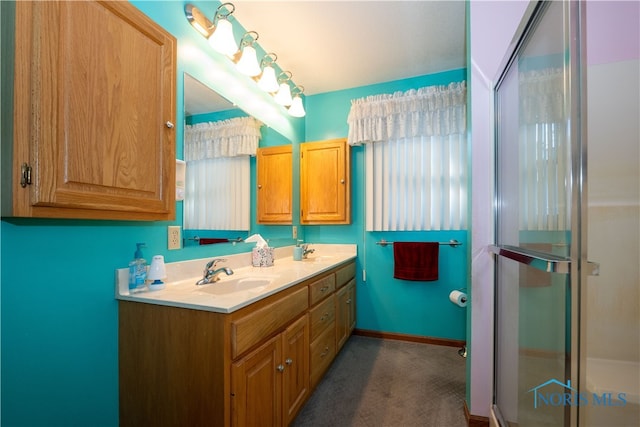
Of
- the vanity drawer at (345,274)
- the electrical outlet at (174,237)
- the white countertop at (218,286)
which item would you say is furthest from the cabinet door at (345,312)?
the electrical outlet at (174,237)

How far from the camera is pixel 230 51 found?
1534 millimetres

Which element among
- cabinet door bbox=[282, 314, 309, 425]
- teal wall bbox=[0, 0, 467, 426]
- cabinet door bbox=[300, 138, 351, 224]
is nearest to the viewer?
teal wall bbox=[0, 0, 467, 426]

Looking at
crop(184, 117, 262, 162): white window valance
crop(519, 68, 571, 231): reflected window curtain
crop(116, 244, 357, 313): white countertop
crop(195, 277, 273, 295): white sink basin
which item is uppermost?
crop(184, 117, 262, 162): white window valance

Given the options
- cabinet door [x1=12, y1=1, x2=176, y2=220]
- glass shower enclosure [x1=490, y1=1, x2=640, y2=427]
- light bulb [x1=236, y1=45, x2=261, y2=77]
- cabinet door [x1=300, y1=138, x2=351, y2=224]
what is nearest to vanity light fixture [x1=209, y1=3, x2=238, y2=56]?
light bulb [x1=236, y1=45, x2=261, y2=77]

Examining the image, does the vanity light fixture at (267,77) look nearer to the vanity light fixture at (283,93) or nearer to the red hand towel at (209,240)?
the vanity light fixture at (283,93)

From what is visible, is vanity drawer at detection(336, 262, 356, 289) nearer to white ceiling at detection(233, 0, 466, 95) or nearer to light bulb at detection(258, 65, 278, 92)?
light bulb at detection(258, 65, 278, 92)

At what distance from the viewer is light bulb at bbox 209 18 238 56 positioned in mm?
1470

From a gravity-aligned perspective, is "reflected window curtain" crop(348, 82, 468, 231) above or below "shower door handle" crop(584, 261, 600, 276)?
above

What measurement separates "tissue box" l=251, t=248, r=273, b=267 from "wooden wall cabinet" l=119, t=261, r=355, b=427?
61 centimetres

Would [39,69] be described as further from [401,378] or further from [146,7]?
[401,378]

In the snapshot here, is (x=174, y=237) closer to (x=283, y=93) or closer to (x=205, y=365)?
(x=205, y=365)

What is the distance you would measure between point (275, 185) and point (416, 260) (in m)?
1.42

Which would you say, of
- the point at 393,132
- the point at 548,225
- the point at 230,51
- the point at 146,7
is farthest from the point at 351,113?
the point at 548,225

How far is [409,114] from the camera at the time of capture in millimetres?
2404
